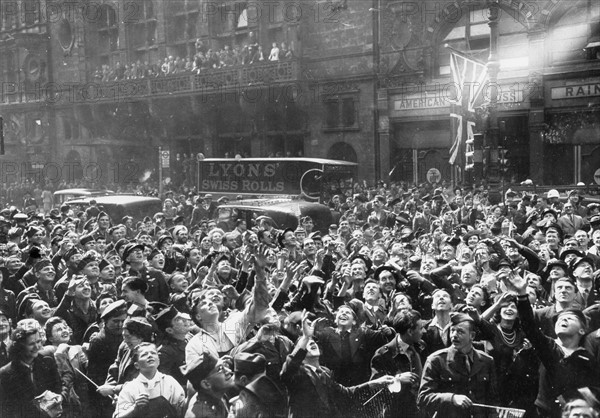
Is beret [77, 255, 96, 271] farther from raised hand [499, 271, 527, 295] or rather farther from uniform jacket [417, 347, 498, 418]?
raised hand [499, 271, 527, 295]

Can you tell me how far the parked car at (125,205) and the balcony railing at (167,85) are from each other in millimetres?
9485

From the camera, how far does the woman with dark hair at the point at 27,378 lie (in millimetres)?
5141

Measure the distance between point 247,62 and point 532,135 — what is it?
1275 cm

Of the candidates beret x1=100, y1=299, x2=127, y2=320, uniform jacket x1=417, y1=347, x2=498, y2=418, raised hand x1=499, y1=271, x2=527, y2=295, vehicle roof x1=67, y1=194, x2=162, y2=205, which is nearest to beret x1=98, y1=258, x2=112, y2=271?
beret x1=100, y1=299, x2=127, y2=320

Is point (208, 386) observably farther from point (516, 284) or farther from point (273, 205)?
A: point (273, 205)

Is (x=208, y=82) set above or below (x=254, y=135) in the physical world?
above

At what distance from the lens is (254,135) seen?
103 feet

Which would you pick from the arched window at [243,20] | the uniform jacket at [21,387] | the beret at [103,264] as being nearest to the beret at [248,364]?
the uniform jacket at [21,387]

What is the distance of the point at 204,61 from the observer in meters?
31.3

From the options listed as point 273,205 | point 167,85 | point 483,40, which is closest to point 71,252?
point 273,205

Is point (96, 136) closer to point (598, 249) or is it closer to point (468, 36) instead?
point (468, 36)

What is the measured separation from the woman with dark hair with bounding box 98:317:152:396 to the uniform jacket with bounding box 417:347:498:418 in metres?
2.20

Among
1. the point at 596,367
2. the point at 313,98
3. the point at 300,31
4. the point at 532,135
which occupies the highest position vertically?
the point at 300,31

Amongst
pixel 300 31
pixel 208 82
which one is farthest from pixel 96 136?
pixel 300 31
